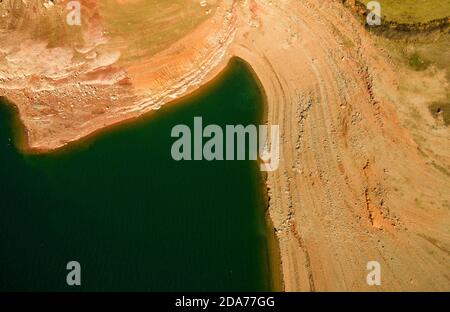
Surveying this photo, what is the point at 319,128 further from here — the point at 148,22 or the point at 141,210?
the point at 148,22

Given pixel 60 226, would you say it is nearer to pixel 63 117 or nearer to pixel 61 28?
pixel 63 117

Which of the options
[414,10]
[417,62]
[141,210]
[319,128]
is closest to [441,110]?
[417,62]

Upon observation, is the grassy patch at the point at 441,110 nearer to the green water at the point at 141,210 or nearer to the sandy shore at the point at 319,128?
the sandy shore at the point at 319,128

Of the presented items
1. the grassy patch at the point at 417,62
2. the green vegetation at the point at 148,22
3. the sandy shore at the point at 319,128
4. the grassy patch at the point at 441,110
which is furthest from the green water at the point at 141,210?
the grassy patch at the point at 441,110

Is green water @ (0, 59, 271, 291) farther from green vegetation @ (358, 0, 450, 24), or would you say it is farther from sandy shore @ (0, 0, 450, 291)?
green vegetation @ (358, 0, 450, 24)
